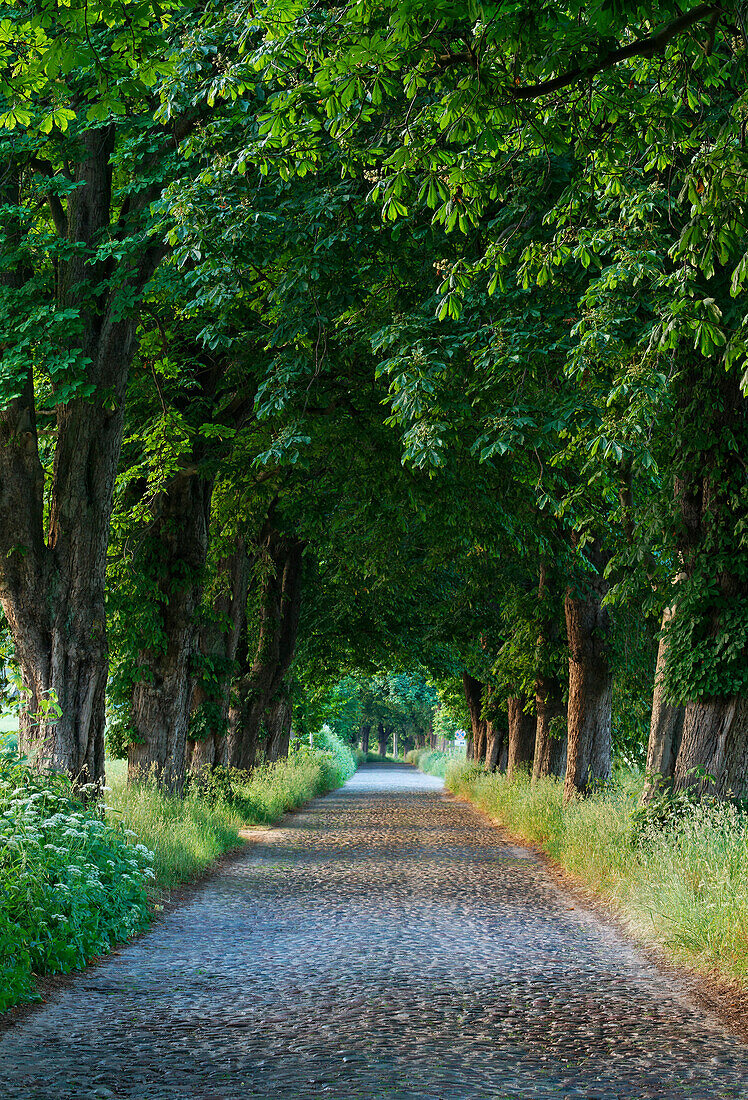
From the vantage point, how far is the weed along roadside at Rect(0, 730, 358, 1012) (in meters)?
7.37

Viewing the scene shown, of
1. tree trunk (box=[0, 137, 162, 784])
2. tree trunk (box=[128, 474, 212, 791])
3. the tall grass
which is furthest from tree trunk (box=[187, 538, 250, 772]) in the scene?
tree trunk (box=[0, 137, 162, 784])

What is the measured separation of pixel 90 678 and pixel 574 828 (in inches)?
280

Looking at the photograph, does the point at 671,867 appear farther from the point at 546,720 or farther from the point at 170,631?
the point at 546,720

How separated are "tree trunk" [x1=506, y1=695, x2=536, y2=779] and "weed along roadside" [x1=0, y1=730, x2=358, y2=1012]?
13.0 m

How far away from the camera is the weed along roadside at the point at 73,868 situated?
7367 mm

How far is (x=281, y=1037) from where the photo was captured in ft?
19.7

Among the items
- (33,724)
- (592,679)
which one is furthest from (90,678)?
(592,679)

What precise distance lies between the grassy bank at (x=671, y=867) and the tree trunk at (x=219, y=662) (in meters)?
6.72

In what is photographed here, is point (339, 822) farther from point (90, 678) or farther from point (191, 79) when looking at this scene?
point (191, 79)

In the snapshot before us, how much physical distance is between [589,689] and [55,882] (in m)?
10.8

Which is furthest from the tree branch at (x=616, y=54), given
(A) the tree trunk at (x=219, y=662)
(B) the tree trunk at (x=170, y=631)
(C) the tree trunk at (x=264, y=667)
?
(C) the tree trunk at (x=264, y=667)

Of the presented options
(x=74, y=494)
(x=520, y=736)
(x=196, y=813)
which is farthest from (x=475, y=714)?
(x=74, y=494)

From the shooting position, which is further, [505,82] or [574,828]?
[574,828]

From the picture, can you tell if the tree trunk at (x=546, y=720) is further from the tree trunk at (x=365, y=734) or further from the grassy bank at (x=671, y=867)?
the tree trunk at (x=365, y=734)
